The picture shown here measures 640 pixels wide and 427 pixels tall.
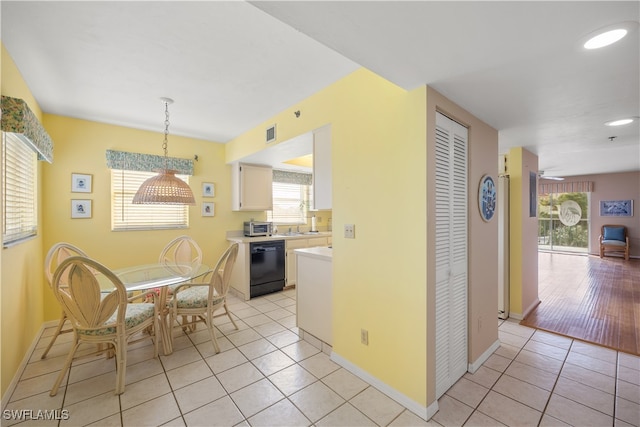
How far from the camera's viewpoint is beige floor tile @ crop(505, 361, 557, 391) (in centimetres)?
208

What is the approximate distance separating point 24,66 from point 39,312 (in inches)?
99.6

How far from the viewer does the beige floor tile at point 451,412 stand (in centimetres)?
170

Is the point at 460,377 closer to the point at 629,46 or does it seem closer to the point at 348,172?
the point at 348,172

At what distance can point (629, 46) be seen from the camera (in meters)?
1.37

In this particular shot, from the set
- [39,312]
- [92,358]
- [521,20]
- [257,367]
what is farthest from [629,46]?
[39,312]

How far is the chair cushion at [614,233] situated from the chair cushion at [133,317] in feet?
34.8

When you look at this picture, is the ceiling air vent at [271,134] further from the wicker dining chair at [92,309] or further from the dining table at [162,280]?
the wicker dining chair at [92,309]

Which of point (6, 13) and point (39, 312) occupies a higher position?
point (6, 13)

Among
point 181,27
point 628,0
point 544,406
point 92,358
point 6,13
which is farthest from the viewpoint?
point 92,358

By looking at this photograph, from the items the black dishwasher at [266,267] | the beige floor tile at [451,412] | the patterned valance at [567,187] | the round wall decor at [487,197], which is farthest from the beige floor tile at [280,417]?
the patterned valance at [567,187]

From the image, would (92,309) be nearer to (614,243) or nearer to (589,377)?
(589,377)

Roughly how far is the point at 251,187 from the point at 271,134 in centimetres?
140

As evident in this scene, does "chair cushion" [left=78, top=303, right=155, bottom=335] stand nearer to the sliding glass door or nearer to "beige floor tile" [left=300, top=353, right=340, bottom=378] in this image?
"beige floor tile" [left=300, top=353, right=340, bottom=378]

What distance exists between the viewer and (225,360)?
2422 millimetres
